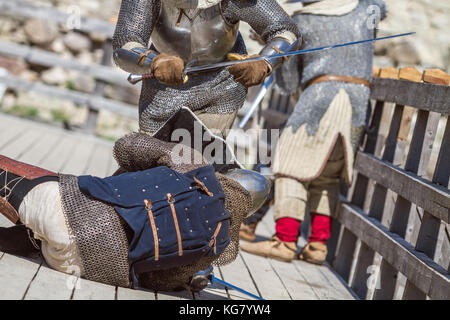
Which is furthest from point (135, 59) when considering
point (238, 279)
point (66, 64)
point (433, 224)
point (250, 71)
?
point (66, 64)

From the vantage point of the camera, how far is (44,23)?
8.53 metres

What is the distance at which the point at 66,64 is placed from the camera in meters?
6.07

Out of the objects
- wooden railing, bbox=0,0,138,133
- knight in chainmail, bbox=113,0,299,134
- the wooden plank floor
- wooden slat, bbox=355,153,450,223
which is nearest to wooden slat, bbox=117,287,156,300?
A: the wooden plank floor

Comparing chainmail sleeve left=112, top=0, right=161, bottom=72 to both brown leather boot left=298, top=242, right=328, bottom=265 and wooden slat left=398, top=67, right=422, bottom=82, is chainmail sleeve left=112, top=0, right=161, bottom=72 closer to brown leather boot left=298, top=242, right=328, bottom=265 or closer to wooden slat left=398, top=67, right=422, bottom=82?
wooden slat left=398, top=67, right=422, bottom=82

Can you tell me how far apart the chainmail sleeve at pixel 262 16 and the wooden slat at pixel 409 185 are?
32.8 inches

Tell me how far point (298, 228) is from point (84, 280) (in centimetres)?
157

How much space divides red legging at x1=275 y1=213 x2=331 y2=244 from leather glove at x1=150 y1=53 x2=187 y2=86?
57.8 inches

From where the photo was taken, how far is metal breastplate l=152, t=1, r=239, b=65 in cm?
226

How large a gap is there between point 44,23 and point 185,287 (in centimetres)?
715

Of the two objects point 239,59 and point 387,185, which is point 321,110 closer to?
point 387,185

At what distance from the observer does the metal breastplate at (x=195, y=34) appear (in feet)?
7.43

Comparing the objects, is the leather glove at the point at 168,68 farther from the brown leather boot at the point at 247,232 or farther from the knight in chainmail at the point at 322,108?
the brown leather boot at the point at 247,232
